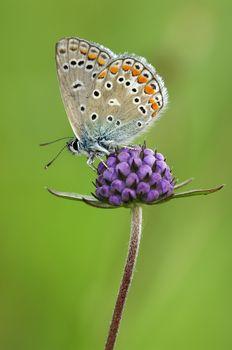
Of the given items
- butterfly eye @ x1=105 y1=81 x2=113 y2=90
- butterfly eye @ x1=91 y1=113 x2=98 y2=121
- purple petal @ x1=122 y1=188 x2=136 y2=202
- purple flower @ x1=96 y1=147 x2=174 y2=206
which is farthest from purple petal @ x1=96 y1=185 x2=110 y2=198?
butterfly eye @ x1=105 y1=81 x2=113 y2=90

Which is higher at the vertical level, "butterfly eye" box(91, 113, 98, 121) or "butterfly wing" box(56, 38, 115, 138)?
"butterfly wing" box(56, 38, 115, 138)

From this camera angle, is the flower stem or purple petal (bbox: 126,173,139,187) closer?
the flower stem

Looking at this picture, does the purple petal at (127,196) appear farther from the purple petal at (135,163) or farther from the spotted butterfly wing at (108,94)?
the spotted butterfly wing at (108,94)

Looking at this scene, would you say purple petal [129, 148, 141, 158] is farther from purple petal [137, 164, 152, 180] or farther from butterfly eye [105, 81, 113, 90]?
butterfly eye [105, 81, 113, 90]

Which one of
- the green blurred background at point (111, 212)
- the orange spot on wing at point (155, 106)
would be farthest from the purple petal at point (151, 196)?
the green blurred background at point (111, 212)

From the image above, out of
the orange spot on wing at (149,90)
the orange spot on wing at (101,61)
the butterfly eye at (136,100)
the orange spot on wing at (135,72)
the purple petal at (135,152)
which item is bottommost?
the purple petal at (135,152)

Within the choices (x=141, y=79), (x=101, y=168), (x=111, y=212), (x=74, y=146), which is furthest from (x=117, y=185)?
(x=111, y=212)

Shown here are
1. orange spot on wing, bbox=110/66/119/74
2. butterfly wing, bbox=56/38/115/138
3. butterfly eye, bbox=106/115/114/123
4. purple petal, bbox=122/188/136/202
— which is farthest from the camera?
butterfly eye, bbox=106/115/114/123
